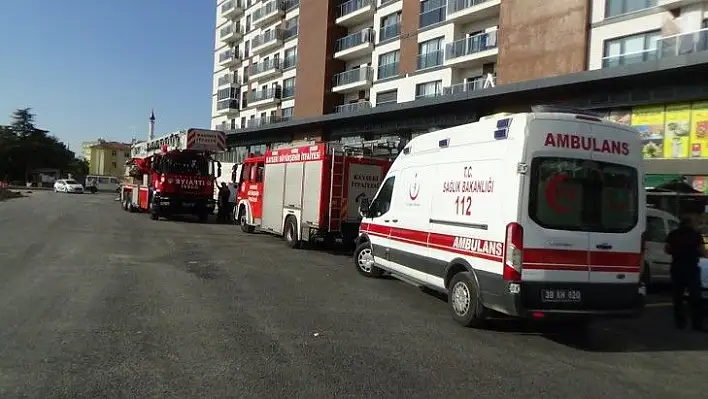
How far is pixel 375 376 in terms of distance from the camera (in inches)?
221

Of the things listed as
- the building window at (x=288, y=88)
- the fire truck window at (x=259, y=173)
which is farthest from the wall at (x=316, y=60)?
the fire truck window at (x=259, y=173)

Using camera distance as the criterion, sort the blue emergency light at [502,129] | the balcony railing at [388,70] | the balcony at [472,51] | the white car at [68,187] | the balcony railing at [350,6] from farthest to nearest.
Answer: the white car at [68,187] → the balcony railing at [350,6] → the balcony railing at [388,70] → the balcony at [472,51] → the blue emergency light at [502,129]

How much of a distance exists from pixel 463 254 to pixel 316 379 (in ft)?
10.4

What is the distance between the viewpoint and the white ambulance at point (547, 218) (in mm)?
7016

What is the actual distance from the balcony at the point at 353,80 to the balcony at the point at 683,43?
78.4 feet

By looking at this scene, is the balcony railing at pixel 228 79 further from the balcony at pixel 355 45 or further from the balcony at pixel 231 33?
the balcony at pixel 355 45

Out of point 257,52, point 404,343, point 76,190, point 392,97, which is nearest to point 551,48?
point 392,97

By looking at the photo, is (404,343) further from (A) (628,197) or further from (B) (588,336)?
(A) (628,197)

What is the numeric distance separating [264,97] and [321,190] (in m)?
47.6

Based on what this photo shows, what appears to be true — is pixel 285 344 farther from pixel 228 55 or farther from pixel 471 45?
pixel 228 55

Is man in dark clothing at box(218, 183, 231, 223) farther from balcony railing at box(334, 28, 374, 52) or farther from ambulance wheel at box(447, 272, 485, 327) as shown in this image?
balcony railing at box(334, 28, 374, 52)

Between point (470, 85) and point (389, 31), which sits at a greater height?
point (389, 31)

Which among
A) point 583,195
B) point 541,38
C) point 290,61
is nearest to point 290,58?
point 290,61

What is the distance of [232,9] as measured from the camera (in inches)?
2840
